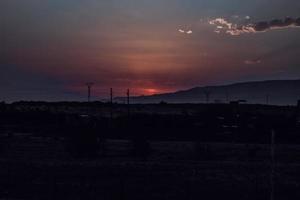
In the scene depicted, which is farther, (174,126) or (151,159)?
(174,126)

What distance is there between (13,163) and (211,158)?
52.5 feet

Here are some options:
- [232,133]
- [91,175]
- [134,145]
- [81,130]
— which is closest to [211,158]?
[134,145]

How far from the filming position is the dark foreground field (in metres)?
27.7

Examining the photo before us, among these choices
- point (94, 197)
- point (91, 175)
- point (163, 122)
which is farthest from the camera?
point (163, 122)

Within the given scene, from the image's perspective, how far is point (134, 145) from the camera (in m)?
50.9

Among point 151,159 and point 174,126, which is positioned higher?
point 174,126

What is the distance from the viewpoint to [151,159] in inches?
1906

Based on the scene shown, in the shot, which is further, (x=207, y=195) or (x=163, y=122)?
(x=163, y=122)

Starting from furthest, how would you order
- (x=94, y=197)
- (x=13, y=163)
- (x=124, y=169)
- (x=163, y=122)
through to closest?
(x=163, y=122) → (x=13, y=163) → (x=124, y=169) → (x=94, y=197)

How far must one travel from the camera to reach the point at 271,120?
300 feet

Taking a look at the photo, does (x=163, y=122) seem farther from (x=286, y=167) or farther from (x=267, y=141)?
(x=286, y=167)

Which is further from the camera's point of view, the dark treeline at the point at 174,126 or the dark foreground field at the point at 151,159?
the dark treeline at the point at 174,126

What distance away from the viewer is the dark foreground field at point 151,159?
27.7 metres

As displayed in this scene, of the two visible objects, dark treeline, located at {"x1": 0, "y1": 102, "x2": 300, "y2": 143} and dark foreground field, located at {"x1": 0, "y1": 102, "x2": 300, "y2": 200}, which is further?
dark treeline, located at {"x1": 0, "y1": 102, "x2": 300, "y2": 143}
